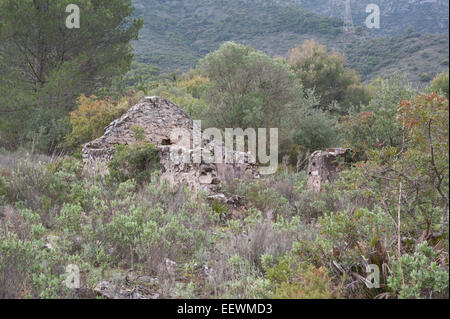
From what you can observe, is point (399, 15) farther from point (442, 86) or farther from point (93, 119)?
point (93, 119)

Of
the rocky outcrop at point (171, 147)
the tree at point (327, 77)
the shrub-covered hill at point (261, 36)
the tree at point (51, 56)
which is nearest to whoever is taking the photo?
the rocky outcrop at point (171, 147)

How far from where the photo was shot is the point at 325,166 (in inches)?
336

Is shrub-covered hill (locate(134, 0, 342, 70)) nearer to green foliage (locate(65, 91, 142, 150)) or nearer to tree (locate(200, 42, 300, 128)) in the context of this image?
tree (locate(200, 42, 300, 128))

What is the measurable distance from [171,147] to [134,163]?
2.85ft

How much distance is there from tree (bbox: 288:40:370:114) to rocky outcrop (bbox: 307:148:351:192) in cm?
2113

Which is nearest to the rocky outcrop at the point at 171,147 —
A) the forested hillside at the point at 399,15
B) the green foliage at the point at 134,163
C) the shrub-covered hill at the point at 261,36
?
the green foliage at the point at 134,163

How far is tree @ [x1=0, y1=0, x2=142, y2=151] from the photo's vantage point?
44.2ft

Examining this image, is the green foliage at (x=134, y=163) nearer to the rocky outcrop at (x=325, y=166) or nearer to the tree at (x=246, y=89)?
the rocky outcrop at (x=325, y=166)

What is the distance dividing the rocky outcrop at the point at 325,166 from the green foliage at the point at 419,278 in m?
5.95

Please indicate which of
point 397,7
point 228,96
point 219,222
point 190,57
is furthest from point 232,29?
point 219,222

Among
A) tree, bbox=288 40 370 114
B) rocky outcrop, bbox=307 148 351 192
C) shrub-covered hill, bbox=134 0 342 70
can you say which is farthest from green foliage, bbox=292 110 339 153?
shrub-covered hill, bbox=134 0 342 70

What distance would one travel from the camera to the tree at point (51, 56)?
13461mm

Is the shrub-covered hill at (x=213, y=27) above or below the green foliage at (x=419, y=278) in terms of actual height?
above

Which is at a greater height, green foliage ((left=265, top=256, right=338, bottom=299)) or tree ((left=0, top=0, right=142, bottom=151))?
tree ((left=0, top=0, right=142, bottom=151))
